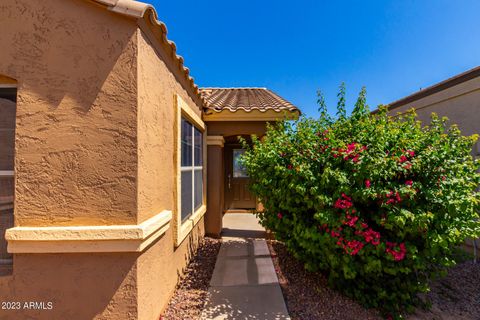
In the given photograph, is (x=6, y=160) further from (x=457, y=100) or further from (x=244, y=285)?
(x=457, y=100)

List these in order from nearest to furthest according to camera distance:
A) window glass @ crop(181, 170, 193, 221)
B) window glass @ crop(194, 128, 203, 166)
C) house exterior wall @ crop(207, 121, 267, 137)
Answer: window glass @ crop(181, 170, 193, 221)
window glass @ crop(194, 128, 203, 166)
house exterior wall @ crop(207, 121, 267, 137)

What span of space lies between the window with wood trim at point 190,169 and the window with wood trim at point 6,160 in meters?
2.10

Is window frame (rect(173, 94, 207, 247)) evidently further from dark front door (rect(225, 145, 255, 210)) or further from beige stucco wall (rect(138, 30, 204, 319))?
dark front door (rect(225, 145, 255, 210))

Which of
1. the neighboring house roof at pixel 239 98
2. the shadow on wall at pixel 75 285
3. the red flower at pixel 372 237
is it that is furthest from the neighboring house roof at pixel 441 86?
the shadow on wall at pixel 75 285

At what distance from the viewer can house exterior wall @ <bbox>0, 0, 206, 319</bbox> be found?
2.09 metres

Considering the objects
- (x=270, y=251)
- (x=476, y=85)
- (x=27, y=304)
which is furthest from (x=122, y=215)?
(x=476, y=85)

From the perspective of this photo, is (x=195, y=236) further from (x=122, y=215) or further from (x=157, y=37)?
(x=157, y=37)

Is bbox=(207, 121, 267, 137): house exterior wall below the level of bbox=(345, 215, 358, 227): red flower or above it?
above

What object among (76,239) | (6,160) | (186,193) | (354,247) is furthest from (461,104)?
(6,160)

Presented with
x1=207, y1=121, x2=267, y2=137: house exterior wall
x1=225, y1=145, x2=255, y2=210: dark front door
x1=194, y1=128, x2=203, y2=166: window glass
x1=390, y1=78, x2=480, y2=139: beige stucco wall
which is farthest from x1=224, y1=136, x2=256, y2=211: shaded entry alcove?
x1=390, y1=78, x2=480, y2=139: beige stucco wall

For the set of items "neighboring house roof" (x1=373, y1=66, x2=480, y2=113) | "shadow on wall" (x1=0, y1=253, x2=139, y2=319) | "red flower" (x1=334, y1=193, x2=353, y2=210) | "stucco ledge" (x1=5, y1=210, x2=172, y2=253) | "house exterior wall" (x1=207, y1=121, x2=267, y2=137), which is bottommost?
"shadow on wall" (x1=0, y1=253, x2=139, y2=319)

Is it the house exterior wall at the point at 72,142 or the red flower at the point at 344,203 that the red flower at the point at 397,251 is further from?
the house exterior wall at the point at 72,142

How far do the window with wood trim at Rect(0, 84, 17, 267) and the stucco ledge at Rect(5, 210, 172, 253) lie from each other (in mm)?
357

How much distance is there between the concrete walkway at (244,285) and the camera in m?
2.85
